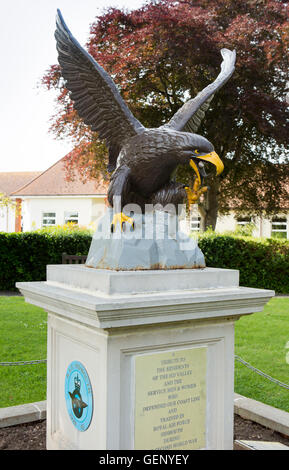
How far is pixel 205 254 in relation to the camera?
32.6 feet

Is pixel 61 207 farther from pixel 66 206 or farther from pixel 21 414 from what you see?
pixel 21 414

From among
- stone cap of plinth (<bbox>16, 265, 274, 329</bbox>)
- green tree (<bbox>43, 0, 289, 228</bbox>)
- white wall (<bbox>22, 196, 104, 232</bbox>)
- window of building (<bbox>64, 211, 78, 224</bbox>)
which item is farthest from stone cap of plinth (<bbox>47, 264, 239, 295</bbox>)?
window of building (<bbox>64, 211, 78, 224</bbox>)

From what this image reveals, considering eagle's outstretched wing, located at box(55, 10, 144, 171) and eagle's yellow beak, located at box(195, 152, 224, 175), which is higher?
eagle's outstretched wing, located at box(55, 10, 144, 171)

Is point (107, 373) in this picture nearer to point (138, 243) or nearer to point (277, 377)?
point (138, 243)

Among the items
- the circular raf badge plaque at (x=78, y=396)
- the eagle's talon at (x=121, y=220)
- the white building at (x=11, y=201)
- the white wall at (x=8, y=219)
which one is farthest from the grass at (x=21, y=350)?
the white wall at (x=8, y=219)

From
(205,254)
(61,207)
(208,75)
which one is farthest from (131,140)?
(61,207)

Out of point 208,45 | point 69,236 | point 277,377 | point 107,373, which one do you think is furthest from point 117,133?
point 208,45

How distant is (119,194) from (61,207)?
19601 millimetres

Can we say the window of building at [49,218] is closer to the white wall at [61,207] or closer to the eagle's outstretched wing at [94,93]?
the white wall at [61,207]

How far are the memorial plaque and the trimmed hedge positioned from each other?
7523 mm

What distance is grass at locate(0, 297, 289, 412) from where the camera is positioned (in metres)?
3.86

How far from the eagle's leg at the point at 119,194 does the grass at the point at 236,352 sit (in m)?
2.38

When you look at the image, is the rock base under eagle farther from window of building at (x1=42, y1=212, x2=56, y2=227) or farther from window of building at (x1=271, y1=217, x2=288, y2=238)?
window of building at (x1=42, y1=212, x2=56, y2=227)

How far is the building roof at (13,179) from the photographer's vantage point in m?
27.8
